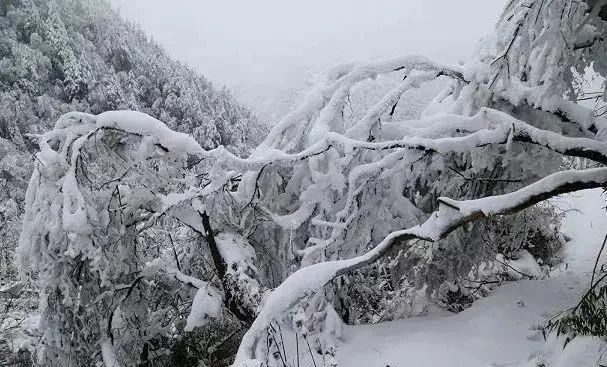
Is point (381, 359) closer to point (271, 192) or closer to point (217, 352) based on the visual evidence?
point (271, 192)

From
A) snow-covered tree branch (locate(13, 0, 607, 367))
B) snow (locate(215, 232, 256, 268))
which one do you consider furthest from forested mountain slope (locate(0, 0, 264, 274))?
snow (locate(215, 232, 256, 268))

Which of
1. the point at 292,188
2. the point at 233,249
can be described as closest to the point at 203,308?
the point at 233,249

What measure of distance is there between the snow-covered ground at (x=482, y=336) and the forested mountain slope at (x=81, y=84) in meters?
23.5

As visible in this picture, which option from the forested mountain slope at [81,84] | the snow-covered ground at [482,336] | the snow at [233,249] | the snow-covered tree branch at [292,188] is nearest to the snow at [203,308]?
the snow-covered tree branch at [292,188]

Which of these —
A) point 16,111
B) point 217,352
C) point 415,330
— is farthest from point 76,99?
point 415,330

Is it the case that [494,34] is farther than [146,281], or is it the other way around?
[146,281]

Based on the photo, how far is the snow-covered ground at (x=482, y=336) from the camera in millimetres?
3756

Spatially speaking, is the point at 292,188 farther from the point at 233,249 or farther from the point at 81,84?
the point at 81,84

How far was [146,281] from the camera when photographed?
206 inches

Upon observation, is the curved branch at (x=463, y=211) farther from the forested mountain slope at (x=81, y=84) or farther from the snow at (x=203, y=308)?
the forested mountain slope at (x=81, y=84)

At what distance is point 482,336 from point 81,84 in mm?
34357

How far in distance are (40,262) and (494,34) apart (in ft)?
14.9

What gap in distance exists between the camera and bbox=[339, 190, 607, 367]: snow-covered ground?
376cm

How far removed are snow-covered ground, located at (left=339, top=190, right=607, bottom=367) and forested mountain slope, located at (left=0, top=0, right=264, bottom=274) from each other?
23.5 meters
